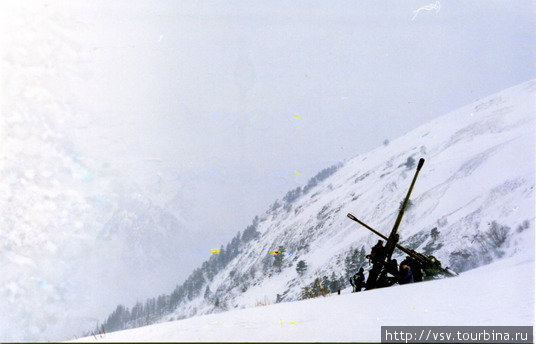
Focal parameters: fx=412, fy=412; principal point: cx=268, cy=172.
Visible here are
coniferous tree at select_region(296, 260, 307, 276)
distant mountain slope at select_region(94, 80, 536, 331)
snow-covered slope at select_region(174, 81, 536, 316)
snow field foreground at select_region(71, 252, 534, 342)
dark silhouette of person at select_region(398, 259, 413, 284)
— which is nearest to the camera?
snow field foreground at select_region(71, 252, 534, 342)

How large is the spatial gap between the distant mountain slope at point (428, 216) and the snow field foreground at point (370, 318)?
4.50 metres

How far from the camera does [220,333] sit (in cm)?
373

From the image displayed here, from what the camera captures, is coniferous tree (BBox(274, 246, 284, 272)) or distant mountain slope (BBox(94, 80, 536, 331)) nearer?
distant mountain slope (BBox(94, 80, 536, 331))

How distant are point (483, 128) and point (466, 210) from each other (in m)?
31.1

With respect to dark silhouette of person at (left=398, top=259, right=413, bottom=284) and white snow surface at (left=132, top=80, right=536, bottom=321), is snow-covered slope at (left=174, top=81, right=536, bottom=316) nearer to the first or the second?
white snow surface at (left=132, top=80, right=536, bottom=321)

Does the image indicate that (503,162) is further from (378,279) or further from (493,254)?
(378,279)

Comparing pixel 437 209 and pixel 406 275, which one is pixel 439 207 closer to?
pixel 437 209

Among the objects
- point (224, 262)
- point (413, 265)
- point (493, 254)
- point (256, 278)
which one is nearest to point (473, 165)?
point (493, 254)

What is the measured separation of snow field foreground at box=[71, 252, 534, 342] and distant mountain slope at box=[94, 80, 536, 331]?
177 inches

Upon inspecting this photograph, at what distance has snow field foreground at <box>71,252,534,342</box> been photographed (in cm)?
356

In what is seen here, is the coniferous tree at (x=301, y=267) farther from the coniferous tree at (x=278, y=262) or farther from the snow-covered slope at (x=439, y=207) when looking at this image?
the coniferous tree at (x=278, y=262)

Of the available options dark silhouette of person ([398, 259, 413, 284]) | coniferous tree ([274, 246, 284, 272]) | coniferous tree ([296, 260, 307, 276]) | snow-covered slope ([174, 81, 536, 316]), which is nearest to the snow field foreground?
dark silhouette of person ([398, 259, 413, 284])

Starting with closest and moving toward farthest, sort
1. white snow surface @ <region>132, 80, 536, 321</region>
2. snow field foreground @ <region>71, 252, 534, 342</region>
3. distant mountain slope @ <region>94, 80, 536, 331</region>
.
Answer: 1. snow field foreground @ <region>71, 252, 534, 342</region>
2. distant mountain slope @ <region>94, 80, 536, 331</region>
3. white snow surface @ <region>132, 80, 536, 321</region>

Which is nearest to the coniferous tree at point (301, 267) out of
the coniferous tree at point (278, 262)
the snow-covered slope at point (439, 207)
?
the snow-covered slope at point (439, 207)
